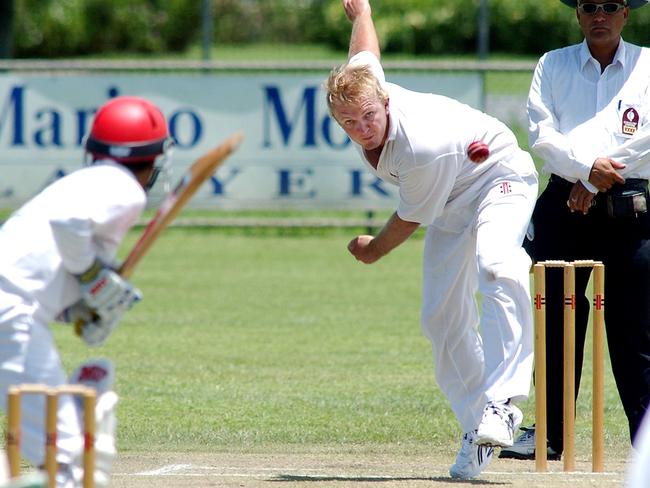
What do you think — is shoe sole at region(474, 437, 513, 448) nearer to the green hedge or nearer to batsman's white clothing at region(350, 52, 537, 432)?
batsman's white clothing at region(350, 52, 537, 432)

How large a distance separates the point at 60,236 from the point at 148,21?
21786 mm

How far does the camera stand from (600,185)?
233 inches

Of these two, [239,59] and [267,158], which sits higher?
[239,59]

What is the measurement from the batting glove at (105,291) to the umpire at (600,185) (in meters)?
2.50

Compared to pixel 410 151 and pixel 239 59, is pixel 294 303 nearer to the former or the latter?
pixel 410 151

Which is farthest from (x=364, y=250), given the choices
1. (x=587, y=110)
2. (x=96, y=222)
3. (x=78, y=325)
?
(x=96, y=222)

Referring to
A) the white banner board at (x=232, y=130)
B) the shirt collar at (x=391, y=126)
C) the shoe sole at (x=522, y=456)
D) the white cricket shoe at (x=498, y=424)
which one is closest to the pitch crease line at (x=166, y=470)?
the white cricket shoe at (x=498, y=424)

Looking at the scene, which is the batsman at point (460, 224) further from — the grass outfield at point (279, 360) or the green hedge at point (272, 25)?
the green hedge at point (272, 25)

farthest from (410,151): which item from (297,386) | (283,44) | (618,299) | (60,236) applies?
(283,44)

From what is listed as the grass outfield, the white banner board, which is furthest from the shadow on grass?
Answer: the white banner board

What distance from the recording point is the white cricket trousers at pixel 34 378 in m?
4.09

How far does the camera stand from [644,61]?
20.3 ft

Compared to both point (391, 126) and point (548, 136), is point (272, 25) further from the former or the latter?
point (391, 126)

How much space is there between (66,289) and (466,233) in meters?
2.10
